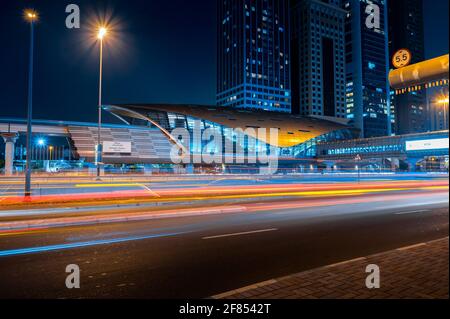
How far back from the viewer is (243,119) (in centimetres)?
9681

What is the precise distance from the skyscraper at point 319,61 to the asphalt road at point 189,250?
16710 centimetres

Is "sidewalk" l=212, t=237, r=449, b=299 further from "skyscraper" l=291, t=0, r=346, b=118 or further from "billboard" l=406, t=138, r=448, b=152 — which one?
"skyscraper" l=291, t=0, r=346, b=118

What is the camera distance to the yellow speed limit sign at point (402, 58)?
4.88 meters

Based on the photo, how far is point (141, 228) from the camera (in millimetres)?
9766

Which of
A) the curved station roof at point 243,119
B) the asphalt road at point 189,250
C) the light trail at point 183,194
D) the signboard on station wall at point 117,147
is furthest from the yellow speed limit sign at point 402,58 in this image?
the curved station roof at point 243,119

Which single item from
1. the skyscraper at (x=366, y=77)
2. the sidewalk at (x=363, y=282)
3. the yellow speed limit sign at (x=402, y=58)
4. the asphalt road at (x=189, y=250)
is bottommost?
the asphalt road at (x=189, y=250)

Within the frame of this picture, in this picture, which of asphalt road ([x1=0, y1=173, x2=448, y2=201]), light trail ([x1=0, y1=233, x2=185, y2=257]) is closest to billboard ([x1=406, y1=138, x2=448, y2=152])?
asphalt road ([x1=0, y1=173, x2=448, y2=201])

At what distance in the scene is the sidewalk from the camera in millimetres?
4062

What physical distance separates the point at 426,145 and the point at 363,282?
263 ft

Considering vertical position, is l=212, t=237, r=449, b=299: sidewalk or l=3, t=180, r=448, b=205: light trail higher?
l=3, t=180, r=448, b=205: light trail

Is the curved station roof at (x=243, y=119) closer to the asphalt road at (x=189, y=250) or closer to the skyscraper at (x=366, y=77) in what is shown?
the skyscraper at (x=366, y=77)

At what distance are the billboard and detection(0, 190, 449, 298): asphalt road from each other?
68348 mm

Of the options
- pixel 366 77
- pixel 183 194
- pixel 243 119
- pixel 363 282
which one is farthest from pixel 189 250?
pixel 366 77
